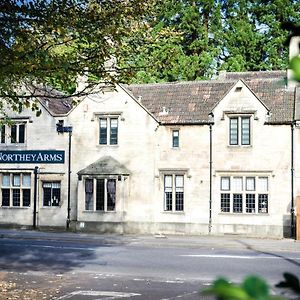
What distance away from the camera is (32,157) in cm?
3312

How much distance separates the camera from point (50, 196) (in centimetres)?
3306

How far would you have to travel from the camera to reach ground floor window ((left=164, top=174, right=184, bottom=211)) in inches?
1217

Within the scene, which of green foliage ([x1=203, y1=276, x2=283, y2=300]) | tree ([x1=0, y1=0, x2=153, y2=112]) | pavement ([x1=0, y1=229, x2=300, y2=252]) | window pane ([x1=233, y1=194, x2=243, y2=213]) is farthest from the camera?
window pane ([x1=233, y1=194, x2=243, y2=213])

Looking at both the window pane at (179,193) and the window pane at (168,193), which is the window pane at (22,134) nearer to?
the window pane at (168,193)

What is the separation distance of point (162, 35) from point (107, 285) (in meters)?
6.39

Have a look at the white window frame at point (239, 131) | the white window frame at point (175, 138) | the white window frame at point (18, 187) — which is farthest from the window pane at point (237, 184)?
the white window frame at point (18, 187)

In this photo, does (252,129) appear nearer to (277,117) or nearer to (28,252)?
(277,117)

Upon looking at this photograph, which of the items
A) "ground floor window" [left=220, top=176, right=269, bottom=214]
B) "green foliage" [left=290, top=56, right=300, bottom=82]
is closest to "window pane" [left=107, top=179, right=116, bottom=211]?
"ground floor window" [left=220, top=176, right=269, bottom=214]

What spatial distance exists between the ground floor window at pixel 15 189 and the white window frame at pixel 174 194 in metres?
7.84

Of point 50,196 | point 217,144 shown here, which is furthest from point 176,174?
point 50,196

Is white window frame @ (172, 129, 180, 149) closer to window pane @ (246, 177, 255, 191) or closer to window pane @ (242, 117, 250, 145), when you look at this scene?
window pane @ (242, 117, 250, 145)

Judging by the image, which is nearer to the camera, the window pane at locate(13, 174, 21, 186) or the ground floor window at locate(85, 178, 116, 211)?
the ground floor window at locate(85, 178, 116, 211)

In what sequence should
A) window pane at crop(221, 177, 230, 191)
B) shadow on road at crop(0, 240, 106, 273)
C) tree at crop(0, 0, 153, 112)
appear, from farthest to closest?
window pane at crop(221, 177, 230, 191)
shadow on road at crop(0, 240, 106, 273)
tree at crop(0, 0, 153, 112)

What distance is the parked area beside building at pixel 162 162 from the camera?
1162 inches
